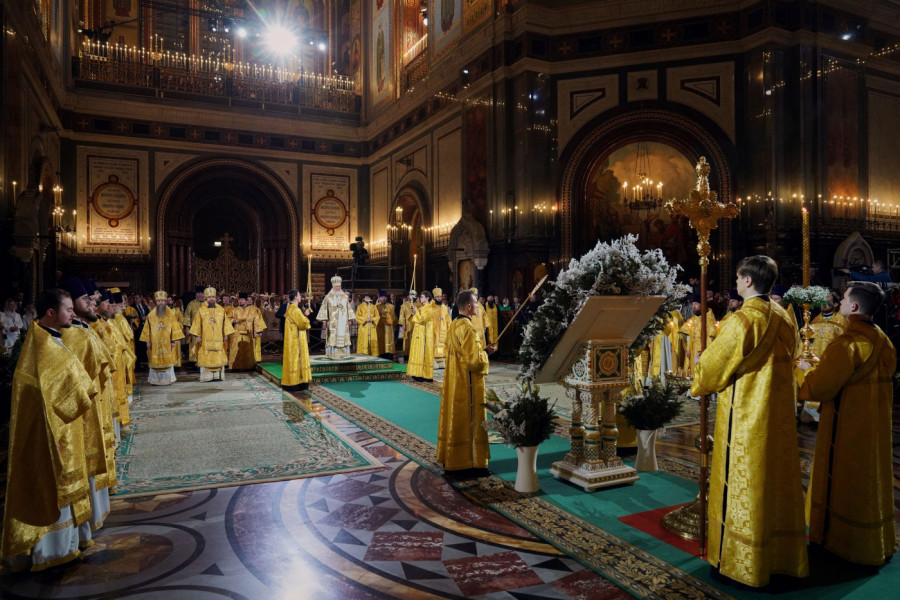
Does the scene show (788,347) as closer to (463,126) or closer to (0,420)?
(0,420)

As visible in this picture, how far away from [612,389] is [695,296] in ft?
24.4

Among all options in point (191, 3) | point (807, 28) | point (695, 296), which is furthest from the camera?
point (191, 3)

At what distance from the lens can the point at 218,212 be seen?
1056 inches

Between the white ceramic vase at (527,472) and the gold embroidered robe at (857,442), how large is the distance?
6.96ft

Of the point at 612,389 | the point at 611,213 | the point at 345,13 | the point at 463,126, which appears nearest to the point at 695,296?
the point at 611,213

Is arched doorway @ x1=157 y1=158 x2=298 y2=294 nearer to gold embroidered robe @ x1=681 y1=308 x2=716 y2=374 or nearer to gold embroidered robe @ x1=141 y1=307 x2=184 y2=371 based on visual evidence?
gold embroidered robe @ x1=141 y1=307 x2=184 y2=371

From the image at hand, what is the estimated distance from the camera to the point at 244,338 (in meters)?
14.2

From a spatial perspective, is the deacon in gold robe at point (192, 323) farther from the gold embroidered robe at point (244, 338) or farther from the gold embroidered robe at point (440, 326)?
the gold embroidered robe at point (440, 326)

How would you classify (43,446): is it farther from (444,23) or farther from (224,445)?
(444,23)

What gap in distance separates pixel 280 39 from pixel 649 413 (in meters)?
23.1

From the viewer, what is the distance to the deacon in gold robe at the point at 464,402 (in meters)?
5.57

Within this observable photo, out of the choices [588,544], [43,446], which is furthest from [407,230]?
[43,446]

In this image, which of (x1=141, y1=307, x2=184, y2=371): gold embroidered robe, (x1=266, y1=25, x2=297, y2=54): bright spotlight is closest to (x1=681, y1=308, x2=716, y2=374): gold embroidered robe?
(x1=141, y1=307, x2=184, y2=371): gold embroidered robe

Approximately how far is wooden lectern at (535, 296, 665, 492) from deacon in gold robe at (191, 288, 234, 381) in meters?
8.62
